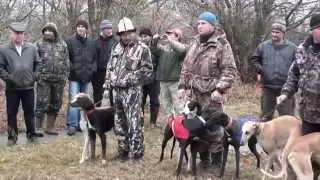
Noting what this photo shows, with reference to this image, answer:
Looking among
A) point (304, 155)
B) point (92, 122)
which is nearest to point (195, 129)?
point (304, 155)

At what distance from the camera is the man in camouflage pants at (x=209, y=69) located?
677 cm

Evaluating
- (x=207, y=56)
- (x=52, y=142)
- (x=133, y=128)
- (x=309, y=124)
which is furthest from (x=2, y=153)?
(x=309, y=124)

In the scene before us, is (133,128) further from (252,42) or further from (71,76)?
(252,42)

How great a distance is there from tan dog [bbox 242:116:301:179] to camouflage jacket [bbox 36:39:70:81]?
4.25 metres

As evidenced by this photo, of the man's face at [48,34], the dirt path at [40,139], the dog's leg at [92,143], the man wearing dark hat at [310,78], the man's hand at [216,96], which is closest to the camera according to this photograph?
the man wearing dark hat at [310,78]

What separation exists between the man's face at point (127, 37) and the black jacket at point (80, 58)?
2.58m

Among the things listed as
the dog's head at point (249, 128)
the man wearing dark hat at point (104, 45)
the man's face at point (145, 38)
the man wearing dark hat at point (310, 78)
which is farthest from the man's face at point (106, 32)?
the man wearing dark hat at point (310, 78)

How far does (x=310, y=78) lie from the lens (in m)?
5.76

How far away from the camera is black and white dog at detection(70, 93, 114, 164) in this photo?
25.4 feet

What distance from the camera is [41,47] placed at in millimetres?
9797

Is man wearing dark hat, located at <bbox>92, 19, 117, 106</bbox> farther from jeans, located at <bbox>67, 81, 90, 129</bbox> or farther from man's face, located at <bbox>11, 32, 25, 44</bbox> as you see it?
man's face, located at <bbox>11, 32, 25, 44</bbox>

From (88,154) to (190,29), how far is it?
13761 millimetres

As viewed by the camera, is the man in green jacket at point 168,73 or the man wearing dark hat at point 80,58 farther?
the man in green jacket at point 168,73

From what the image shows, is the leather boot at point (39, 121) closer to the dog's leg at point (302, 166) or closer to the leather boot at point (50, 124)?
the leather boot at point (50, 124)
